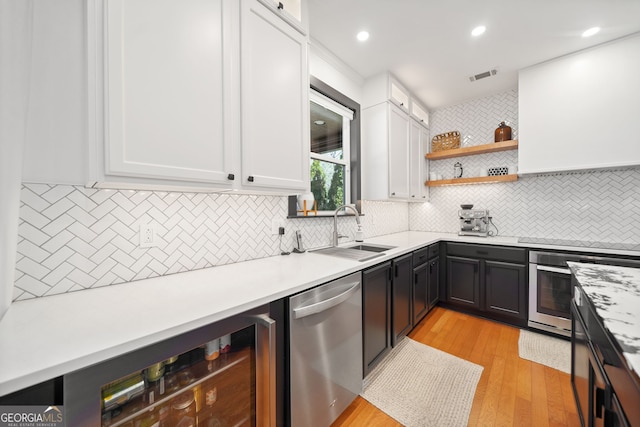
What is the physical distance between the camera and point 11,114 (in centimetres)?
73

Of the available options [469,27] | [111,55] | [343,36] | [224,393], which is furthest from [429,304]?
[111,55]

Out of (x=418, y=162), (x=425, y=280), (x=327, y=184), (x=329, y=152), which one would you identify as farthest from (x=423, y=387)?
(x=418, y=162)

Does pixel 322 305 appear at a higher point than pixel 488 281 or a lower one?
higher

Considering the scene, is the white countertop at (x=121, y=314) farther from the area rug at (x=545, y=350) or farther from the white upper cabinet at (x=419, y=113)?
the white upper cabinet at (x=419, y=113)

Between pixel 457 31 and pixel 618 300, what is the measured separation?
2.26 meters

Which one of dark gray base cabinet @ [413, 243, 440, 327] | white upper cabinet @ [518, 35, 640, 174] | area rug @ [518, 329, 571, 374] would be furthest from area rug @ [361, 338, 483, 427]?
white upper cabinet @ [518, 35, 640, 174]

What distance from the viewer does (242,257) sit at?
5.44 ft

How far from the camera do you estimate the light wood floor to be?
4.84 feet

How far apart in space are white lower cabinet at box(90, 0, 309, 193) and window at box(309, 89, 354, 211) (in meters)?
0.74

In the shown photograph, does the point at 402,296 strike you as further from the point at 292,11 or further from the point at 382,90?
the point at 292,11

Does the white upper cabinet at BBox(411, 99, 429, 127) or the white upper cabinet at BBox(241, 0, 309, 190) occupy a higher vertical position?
the white upper cabinet at BBox(411, 99, 429, 127)

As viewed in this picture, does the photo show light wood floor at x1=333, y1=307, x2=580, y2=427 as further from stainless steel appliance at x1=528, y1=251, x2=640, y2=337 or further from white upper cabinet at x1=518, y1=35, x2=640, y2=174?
white upper cabinet at x1=518, y1=35, x2=640, y2=174

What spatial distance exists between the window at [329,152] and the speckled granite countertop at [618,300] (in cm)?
187

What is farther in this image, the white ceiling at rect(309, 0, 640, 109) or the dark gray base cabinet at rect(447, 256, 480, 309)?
the dark gray base cabinet at rect(447, 256, 480, 309)
